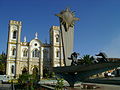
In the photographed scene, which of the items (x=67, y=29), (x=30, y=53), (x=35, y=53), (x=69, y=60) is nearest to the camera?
(x=69, y=60)

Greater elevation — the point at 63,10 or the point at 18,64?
the point at 63,10

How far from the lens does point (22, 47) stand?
43.3m

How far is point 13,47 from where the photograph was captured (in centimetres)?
4178

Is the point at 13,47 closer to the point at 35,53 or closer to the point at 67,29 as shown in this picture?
the point at 35,53

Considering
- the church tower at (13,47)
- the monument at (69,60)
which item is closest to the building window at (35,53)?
the church tower at (13,47)

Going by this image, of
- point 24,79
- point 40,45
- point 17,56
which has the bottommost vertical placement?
point 24,79

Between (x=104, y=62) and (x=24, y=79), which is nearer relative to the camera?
(x=104, y=62)

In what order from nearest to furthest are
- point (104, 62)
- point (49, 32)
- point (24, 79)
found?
point (104, 62)
point (24, 79)
point (49, 32)

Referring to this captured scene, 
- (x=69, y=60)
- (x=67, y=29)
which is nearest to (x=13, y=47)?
(x=67, y=29)

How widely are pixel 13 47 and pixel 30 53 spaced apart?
4340 mm

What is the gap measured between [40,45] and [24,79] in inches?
1197

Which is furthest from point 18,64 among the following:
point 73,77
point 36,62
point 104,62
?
point 104,62

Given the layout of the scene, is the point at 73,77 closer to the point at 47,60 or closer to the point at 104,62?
the point at 104,62

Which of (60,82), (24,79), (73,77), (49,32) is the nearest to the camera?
(60,82)
